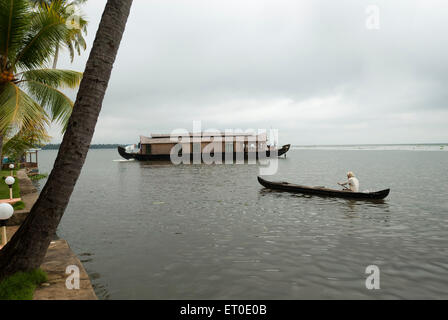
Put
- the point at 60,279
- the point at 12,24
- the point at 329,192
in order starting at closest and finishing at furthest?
1. the point at 60,279
2. the point at 12,24
3. the point at 329,192

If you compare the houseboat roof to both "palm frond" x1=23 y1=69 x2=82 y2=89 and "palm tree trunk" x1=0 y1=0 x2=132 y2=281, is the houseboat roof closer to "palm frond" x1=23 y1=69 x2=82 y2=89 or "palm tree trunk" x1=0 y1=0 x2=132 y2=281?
"palm frond" x1=23 y1=69 x2=82 y2=89

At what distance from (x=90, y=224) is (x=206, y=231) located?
4992 mm

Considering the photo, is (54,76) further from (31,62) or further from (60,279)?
(60,279)

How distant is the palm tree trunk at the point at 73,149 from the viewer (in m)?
4.34

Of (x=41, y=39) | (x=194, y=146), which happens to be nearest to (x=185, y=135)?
(x=194, y=146)

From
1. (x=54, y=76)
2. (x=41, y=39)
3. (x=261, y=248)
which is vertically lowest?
(x=261, y=248)

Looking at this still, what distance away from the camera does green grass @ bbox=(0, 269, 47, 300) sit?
13.2 ft

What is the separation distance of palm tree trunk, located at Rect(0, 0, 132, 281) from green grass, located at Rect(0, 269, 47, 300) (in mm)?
127

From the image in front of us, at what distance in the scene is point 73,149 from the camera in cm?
434

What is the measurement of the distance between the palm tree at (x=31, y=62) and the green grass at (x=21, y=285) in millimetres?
4840

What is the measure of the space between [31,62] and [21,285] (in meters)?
8.35

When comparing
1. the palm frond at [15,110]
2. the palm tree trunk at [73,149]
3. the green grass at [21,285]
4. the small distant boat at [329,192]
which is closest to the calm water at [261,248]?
the small distant boat at [329,192]

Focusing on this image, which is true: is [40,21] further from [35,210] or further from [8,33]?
[35,210]

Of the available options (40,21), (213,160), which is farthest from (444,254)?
(213,160)
